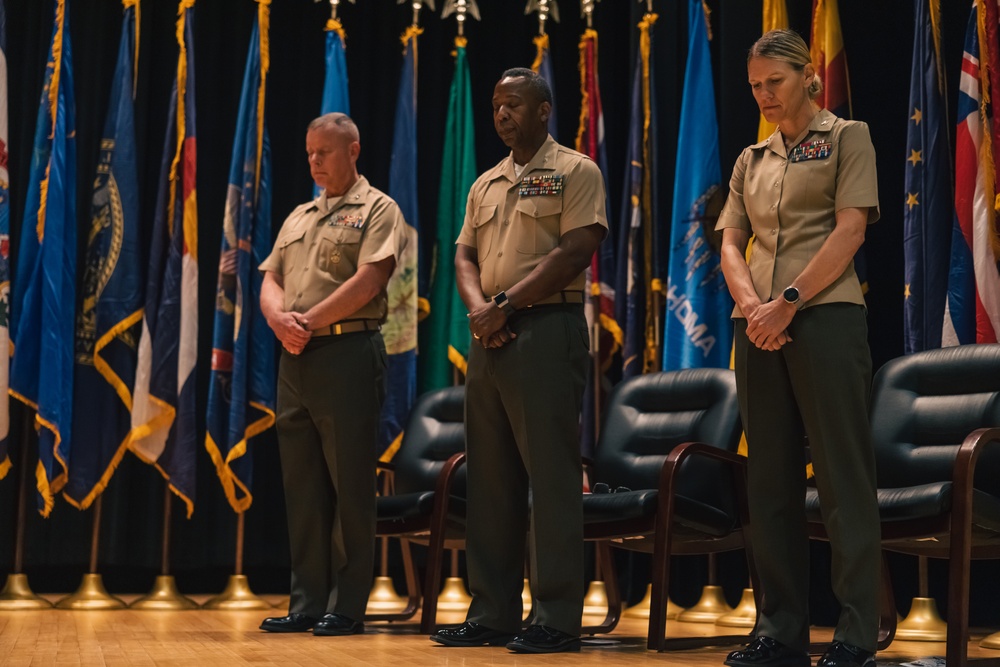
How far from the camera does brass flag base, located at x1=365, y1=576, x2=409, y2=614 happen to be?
5.51 meters

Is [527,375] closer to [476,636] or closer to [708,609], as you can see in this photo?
[476,636]

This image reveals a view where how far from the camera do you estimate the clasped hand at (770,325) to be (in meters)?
2.84

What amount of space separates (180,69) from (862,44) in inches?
122

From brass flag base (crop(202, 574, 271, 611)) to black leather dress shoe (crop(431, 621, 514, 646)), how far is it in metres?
2.28

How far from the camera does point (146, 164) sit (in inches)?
242

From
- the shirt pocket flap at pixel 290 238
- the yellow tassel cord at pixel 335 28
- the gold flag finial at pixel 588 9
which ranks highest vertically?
the gold flag finial at pixel 588 9

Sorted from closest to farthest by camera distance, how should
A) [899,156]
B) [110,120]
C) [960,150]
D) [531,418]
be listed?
[531,418] → [960,150] → [899,156] → [110,120]

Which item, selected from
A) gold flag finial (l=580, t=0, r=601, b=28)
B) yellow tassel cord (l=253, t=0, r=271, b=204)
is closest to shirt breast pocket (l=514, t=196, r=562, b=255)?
yellow tassel cord (l=253, t=0, r=271, b=204)

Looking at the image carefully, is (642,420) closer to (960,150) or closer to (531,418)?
(531,418)

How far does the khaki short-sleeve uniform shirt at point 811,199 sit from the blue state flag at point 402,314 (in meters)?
2.98

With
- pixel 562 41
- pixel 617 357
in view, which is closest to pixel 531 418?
pixel 617 357

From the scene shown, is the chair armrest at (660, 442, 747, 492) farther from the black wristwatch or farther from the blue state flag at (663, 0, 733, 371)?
the blue state flag at (663, 0, 733, 371)

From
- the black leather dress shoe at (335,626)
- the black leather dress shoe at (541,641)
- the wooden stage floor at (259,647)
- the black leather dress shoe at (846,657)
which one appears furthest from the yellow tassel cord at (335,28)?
the black leather dress shoe at (846,657)

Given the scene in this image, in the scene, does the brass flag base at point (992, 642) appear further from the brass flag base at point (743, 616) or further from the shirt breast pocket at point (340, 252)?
the shirt breast pocket at point (340, 252)
